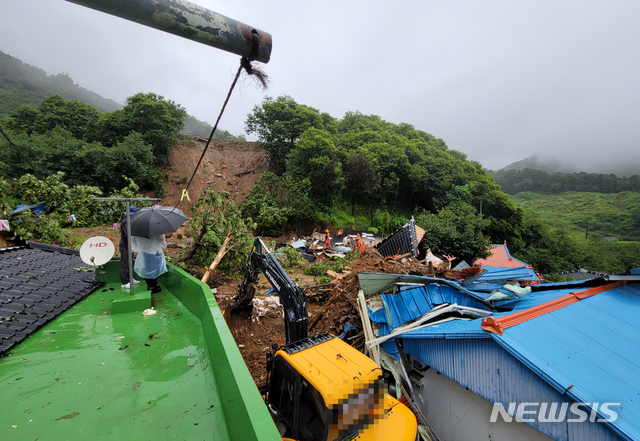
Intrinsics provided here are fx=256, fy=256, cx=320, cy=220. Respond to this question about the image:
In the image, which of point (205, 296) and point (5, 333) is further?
point (205, 296)

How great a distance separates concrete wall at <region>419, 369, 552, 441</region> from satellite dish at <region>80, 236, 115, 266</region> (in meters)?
6.36

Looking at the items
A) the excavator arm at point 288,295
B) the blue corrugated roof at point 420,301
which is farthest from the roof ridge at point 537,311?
the excavator arm at point 288,295

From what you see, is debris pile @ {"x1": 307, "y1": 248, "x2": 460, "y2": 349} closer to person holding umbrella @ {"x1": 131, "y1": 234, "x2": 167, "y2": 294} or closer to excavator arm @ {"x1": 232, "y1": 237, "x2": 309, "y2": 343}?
excavator arm @ {"x1": 232, "y1": 237, "x2": 309, "y2": 343}

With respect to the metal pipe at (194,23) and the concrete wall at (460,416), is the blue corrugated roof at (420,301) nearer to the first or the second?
the concrete wall at (460,416)

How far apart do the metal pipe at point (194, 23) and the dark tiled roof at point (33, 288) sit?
159 inches

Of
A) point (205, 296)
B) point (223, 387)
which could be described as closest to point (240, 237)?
point (205, 296)

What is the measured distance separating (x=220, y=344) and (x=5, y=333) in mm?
2892

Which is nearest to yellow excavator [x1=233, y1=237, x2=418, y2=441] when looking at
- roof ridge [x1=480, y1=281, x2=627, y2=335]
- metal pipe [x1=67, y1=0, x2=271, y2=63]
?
Result: roof ridge [x1=480, y1=281, x2=627, y2=335]

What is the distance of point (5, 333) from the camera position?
124 inches

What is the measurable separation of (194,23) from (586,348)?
204 inches

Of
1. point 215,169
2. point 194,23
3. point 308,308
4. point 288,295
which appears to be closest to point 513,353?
point 288,295

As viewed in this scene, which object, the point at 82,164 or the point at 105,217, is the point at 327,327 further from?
the point at 82,164

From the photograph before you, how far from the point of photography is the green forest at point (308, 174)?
1552cm
